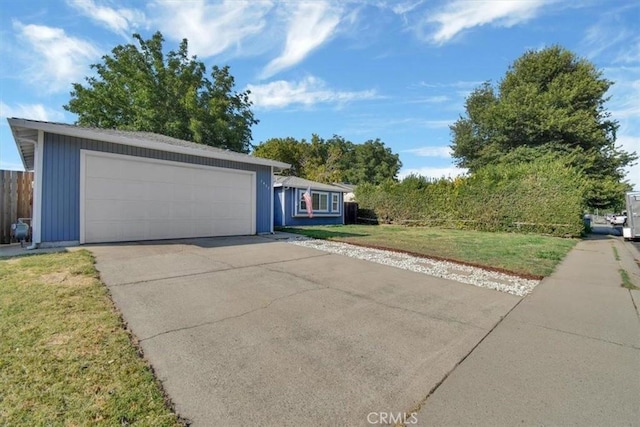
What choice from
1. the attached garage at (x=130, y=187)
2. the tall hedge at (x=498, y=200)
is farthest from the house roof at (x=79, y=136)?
the tall hedge at (x=498, y=200)

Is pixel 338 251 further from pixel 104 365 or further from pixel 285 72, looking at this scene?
pixel 285 72

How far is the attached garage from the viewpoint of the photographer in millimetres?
7078

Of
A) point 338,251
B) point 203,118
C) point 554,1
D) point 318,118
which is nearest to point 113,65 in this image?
point 203,118

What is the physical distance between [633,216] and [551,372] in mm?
16757

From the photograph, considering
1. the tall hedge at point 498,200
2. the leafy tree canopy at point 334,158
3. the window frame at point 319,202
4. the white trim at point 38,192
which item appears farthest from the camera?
the leafy tree canopy at point 334,158

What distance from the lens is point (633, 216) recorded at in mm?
13758

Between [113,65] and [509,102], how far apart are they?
29624 millimetres

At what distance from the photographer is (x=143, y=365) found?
2277 millimetres

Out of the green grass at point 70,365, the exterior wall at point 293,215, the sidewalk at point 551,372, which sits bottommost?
the sidewalk at point 551,372

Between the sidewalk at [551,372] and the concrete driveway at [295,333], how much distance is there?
0.16 meters

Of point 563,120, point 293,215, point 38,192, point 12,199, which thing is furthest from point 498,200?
point 12,199

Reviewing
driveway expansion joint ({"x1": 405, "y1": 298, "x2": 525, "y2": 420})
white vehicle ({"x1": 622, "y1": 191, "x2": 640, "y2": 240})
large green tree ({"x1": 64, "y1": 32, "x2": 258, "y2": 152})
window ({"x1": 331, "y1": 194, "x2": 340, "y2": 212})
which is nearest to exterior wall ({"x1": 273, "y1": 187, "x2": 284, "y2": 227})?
window ({"x1": 331, "y1": 194, "x2": 340, "y2": 212})

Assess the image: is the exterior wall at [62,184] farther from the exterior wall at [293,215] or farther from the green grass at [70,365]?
the exterior wall at [293,215]

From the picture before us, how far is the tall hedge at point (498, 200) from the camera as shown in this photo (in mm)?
13883
